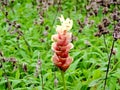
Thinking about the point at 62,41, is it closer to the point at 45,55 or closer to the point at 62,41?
the point at 62,41

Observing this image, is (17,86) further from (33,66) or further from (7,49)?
(7,49)

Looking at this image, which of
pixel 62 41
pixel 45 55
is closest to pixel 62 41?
pixel 62 41

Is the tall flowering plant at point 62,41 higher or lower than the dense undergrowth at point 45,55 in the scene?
higher

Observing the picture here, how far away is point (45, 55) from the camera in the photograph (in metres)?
5.32

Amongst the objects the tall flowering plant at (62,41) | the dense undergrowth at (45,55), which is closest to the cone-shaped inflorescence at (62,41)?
the tall flowering plant at (62,41)

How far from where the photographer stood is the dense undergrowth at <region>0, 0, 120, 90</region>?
420cm

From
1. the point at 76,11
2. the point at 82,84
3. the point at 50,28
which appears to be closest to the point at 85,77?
the point at 82,84

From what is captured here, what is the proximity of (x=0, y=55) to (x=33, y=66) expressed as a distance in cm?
63

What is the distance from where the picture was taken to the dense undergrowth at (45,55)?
13.8 ft

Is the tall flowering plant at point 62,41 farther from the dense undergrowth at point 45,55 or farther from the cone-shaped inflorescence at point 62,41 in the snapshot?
the dense undergrowth at point 45,55

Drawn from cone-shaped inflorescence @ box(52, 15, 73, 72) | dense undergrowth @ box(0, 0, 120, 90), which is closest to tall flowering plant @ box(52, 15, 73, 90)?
cone-shaped inflorescence @ box(52, 15, 73, 72)

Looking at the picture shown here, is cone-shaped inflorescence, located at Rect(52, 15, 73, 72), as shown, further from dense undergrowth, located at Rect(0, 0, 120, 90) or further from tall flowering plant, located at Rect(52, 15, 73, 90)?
dense undergrowth, located at Rect(0, 0, 120, 90)

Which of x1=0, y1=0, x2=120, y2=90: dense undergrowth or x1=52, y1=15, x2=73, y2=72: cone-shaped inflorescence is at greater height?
x1=52, y1=15, x2=73, y2=72: cone-shaped inflorescence

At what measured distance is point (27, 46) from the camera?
5.61 m
